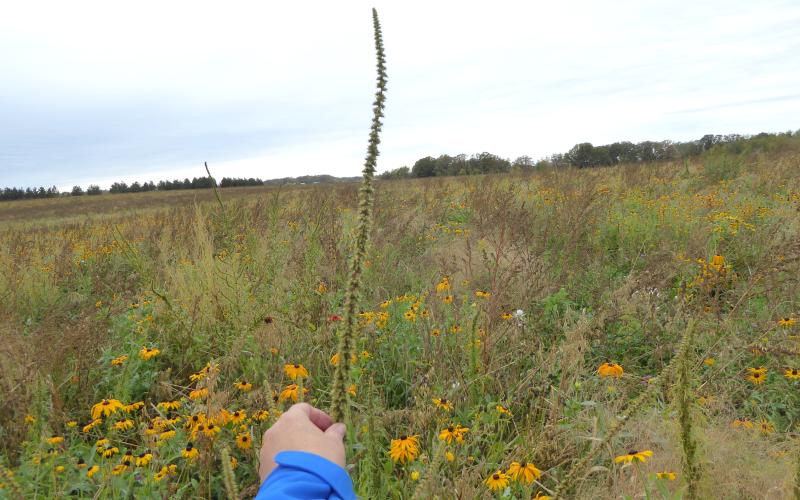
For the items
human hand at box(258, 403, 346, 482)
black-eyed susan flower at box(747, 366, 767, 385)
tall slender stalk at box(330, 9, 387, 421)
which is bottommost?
black-eyed susan flower at box(747, 366, 767, 385)

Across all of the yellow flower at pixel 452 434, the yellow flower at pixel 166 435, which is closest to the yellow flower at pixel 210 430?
the yellow flower at pixel 166 435

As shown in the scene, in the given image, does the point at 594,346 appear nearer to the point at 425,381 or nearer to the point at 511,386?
the point at 511,386

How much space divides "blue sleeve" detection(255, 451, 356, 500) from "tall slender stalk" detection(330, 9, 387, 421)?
0.30ft

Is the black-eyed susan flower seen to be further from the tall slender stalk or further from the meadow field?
the tall slender stalk

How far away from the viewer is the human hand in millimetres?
942

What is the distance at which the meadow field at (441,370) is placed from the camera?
1836 millimetres

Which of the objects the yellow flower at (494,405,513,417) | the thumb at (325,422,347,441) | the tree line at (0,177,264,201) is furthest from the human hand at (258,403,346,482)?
the tree line at (0,177,264,201)

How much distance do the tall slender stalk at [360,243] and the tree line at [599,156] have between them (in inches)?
385

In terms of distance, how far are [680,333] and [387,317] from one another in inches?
78.2

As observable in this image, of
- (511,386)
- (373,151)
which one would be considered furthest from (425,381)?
(373,151)

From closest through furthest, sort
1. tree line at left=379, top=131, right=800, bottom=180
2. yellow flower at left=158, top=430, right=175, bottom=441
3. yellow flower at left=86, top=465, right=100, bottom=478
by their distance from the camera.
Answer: yellow flower at left=86, top=465, right=100, bottom=478 → yellow flower at left=158, top=430, right=175, bottom=441 → tree line at left=379, top=131, right=800, bottom=180

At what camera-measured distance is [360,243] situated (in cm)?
87

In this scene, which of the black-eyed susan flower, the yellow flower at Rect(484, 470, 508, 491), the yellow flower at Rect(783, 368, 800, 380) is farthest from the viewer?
the black-eyed susan flower

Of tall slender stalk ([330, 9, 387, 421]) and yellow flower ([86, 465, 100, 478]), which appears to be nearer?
tall slender stalk ([330, 9, 387, 421])
